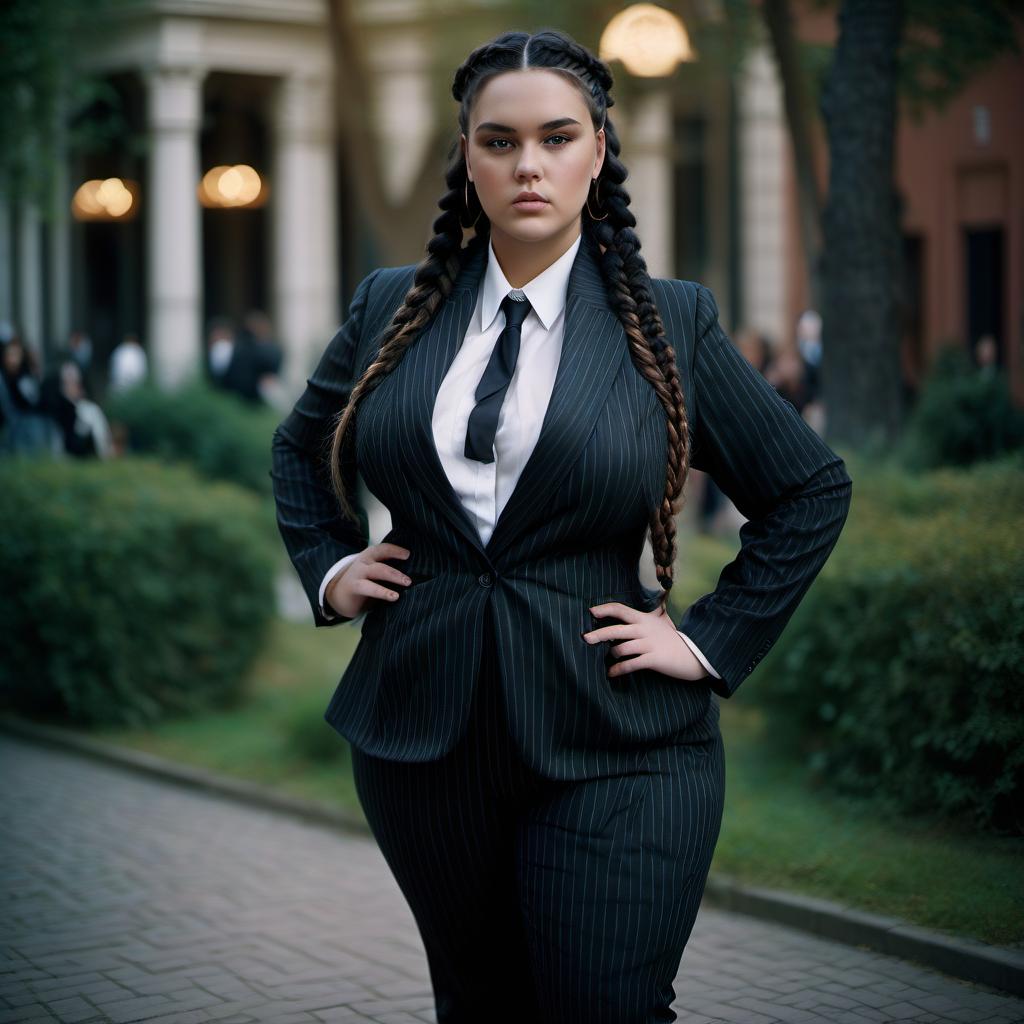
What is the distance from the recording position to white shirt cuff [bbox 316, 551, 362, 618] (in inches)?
133

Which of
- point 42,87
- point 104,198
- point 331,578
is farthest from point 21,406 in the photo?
point 331,578

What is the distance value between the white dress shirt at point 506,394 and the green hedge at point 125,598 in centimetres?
623

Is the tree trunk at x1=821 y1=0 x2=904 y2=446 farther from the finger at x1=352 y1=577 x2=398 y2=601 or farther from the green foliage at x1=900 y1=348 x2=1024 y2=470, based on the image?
the finger at x1=352 y1=577 x2=398 y2=601

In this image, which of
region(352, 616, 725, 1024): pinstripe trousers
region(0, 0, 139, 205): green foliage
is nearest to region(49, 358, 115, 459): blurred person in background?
region(0, 0, 139, 205): green foliage

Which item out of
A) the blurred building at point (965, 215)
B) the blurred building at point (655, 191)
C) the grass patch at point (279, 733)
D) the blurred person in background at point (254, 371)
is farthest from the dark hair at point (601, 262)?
the blurred building at point (965, 215)

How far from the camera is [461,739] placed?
3.07 meters

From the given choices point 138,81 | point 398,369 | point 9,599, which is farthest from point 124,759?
point 138,81

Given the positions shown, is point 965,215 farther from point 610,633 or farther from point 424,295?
point 610,633

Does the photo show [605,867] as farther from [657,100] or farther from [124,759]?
[657,100]

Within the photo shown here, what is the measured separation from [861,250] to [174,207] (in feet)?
62.9

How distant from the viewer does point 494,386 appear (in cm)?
313

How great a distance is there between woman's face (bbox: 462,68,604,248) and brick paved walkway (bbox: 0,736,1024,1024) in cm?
268

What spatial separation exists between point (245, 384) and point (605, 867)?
17204 millimetres

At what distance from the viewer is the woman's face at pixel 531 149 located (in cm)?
310
